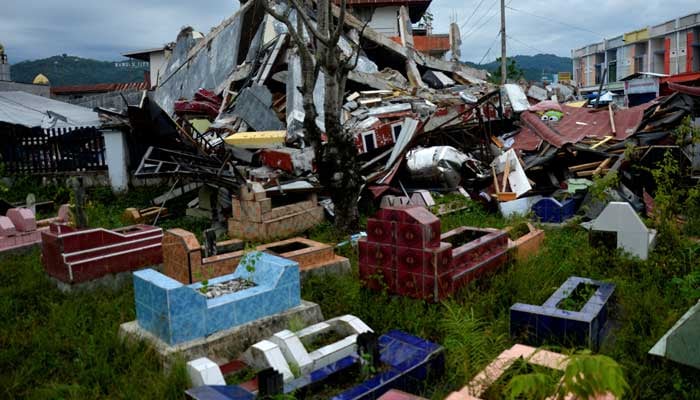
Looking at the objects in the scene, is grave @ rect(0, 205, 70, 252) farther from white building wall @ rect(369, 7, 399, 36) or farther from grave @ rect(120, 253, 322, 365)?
white building wall @ rect(369, 7, 399, 36)

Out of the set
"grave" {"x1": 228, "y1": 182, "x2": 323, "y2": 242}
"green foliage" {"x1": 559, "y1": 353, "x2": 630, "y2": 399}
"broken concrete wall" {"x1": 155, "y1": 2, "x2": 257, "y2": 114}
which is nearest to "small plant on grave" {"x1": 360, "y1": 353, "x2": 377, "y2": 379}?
"green foliage" {"x1": 559, "y1": 353, "x2": 630, "y2": 399}

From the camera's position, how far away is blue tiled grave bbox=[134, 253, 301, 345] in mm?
4117

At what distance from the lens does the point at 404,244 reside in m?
5.18

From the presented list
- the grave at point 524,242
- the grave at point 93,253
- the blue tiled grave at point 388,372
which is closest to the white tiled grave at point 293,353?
the blue tiled grave at point 388,372

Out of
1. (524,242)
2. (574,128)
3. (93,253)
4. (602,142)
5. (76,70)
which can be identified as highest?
(76,70)

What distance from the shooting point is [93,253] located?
605 cm

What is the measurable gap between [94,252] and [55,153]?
341 inches

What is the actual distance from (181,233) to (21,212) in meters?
3.58

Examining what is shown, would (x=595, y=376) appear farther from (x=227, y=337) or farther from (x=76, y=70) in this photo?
(x=76, y=70)

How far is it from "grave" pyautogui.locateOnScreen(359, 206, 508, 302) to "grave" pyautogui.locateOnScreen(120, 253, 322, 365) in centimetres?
84

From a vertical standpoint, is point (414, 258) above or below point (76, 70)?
below

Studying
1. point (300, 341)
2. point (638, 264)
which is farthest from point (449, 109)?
point (300, 341)

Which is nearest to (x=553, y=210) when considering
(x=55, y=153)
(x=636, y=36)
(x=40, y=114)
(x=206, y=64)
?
(x=55, y=153)

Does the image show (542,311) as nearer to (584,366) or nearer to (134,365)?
(584,366)
